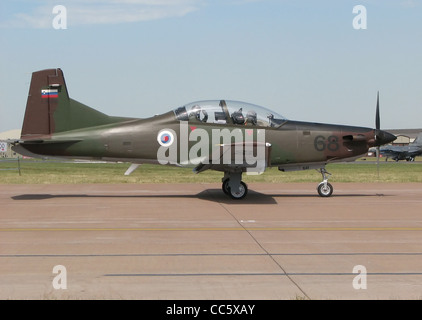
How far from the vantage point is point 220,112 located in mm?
14023

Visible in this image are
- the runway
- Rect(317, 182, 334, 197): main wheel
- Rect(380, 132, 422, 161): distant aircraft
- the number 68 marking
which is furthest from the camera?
Rect(380, 132, 422, 161): distant aircraft

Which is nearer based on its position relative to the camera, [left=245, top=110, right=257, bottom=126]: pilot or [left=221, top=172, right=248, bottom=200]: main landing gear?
[left=245, top=110, right=257, bottom=126]: pilot

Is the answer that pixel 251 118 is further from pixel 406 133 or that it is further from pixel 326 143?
pixel 406 133

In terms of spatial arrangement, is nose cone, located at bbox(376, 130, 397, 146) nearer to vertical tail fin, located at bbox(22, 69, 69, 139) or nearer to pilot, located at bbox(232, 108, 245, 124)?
pilot, located at bbox(232, 108, 245, 124)

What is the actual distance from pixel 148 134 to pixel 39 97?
3350mm

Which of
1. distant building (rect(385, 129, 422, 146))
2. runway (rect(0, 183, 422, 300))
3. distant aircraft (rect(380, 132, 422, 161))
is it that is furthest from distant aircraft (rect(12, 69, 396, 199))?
distant building (rect(385, 129, 422, 146))

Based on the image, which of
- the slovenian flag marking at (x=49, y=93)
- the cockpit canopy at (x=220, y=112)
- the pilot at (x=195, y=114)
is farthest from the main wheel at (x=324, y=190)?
the slovenian flag marking at (x=49, y=93)

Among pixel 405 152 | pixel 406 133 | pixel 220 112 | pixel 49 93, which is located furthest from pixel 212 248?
pixel 406 133

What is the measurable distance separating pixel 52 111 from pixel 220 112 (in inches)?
188

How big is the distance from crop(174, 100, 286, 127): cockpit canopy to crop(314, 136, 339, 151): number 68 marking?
1838 millimetres

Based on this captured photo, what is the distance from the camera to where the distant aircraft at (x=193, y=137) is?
552 inches

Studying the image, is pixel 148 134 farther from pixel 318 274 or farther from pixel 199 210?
→ pixel 318 274

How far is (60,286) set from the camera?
5434 millimetres

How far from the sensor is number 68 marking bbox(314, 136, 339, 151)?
1474 cm
